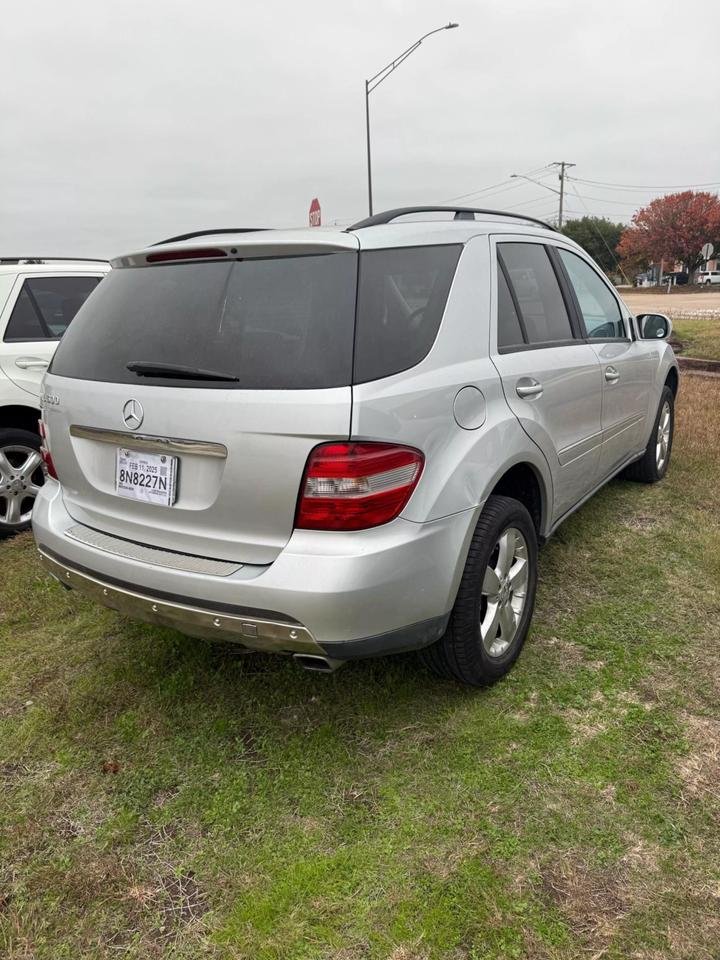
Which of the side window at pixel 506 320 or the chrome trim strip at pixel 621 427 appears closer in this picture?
the side window at pixel 506 320

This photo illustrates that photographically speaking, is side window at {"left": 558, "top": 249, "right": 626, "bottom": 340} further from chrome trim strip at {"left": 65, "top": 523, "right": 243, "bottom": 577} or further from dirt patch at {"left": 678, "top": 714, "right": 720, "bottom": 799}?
chrome trim strip at {"left": 65, "top": 523, "right": 243, "bottom": 577}

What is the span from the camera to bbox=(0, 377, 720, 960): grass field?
6.30 ft

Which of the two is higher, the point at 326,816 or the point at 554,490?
the point at 554,490

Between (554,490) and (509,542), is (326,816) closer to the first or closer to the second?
(509,542)

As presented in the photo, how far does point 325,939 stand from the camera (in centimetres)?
189

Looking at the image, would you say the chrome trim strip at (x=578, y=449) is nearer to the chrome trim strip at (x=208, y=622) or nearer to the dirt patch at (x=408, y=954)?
the chrome trim strip at (x=208, y=622)

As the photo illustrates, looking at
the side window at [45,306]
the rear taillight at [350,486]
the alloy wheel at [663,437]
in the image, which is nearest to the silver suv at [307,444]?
the rear taillight at [350,486]

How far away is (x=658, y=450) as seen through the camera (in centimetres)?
542

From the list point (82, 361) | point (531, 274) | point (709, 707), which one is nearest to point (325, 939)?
point (709, 707)

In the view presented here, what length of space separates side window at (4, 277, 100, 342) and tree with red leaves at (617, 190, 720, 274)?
6663cm

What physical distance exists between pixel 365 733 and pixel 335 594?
826mm

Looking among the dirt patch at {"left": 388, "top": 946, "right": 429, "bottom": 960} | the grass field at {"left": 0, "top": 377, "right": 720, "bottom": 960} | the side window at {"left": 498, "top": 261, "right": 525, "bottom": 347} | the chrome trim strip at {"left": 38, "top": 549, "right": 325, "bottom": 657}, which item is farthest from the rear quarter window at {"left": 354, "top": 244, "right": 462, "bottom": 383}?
the dirt patch at {"left": 388, "top": 946, "right": 429, "bottom": 960}

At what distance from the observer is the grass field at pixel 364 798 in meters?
1.92

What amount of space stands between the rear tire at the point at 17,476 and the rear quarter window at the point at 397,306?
3254 mm
